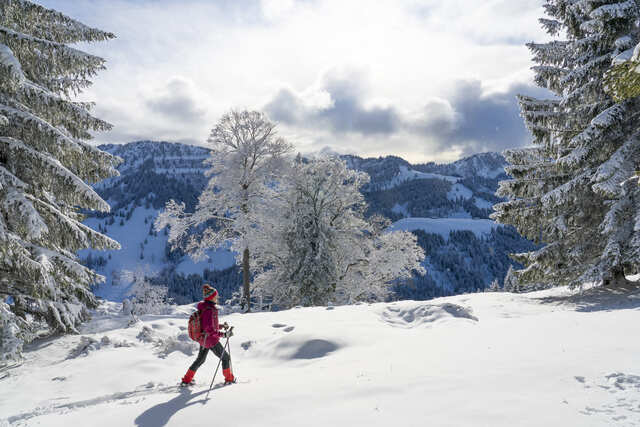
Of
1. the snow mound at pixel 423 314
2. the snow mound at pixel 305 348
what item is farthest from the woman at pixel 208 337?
the snow mound at pixel 423 314

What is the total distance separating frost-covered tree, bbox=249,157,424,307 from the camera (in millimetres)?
19266

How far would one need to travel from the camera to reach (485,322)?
9.25 metres

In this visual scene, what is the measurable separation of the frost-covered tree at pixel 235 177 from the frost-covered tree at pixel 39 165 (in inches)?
364

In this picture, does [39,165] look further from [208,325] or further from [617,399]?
[617,399]

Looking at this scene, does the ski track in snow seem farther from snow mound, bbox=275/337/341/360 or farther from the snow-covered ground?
snow mound, bbox=275/337/341/360

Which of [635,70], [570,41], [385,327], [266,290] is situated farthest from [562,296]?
[266,290]

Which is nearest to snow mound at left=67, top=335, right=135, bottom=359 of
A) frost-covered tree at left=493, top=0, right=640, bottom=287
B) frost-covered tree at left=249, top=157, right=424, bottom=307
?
frost-covered tree at left=249, top=157, right=424, bottom=307

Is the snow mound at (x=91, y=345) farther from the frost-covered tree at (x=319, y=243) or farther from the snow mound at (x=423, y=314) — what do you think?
the frost-covered tree at (x=319, y=243)

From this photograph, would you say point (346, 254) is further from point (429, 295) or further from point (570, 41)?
point (429, 295)

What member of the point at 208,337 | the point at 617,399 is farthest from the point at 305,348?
the point at 617,399

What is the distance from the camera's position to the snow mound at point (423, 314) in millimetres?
9938

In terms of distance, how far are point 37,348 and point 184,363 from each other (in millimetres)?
4213

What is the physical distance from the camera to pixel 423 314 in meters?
10.6

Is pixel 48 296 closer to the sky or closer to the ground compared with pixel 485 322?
closer to the sky
